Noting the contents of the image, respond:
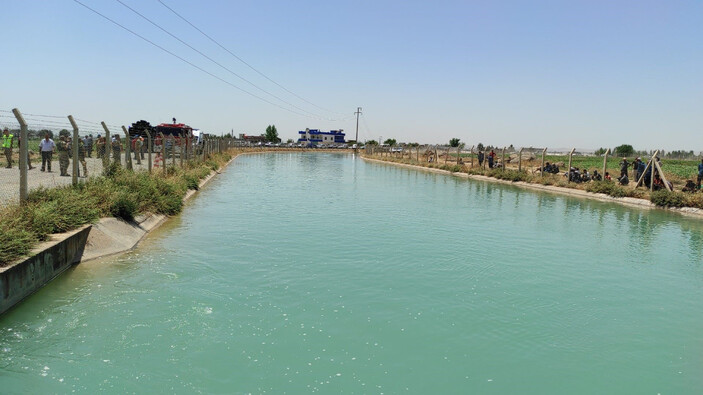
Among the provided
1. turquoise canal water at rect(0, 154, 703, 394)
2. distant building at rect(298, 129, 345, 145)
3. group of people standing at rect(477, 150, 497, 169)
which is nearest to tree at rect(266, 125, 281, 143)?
distant building at rect(298, 129, 345, 145)

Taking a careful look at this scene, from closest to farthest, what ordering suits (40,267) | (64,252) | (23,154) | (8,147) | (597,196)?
(40,267) < (64,252) < (23,154) < (8,147) < (597,196)

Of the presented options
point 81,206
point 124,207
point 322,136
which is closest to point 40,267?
point 81,206

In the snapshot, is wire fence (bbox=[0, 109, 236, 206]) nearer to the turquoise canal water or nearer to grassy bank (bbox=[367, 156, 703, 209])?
A: the turquoise canal water

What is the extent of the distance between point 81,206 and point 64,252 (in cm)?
166

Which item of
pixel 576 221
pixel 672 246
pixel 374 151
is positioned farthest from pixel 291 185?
pixel 374 151

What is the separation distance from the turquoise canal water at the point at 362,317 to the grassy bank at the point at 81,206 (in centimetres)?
88

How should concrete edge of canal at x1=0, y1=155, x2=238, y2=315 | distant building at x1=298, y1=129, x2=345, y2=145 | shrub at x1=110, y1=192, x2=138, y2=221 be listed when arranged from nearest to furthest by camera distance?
concrete edge of canal at x1=0, y1=155, x2=238, y2=315 < shrub at x1=110, y1=192, x2=138, y2=221 < distant building at x1=298, y1=129, x2=345, y2=145

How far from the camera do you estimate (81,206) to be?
418 inches

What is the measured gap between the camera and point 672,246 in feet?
47.9

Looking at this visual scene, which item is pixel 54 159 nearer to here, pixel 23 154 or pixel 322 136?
pixel 23 154

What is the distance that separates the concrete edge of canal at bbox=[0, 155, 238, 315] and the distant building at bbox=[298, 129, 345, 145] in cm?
12557

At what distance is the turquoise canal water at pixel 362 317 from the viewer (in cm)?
598

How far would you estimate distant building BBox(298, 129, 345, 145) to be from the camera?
5497 inches

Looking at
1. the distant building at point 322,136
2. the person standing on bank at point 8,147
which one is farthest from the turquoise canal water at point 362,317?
the distant building at point 322,136
